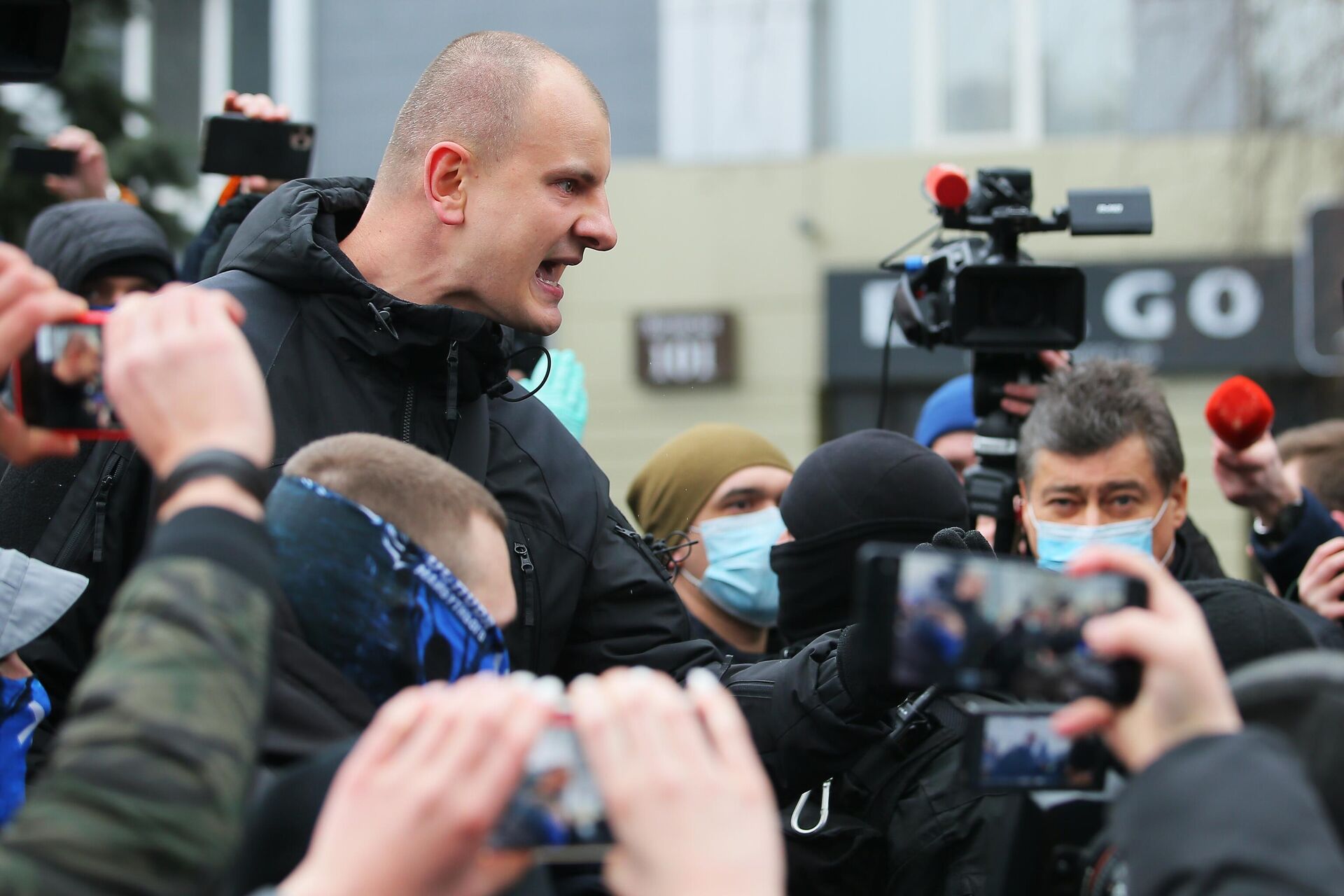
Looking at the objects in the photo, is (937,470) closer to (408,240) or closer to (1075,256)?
(408,240)

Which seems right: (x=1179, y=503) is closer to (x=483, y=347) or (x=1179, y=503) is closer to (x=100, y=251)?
(x=483, y=347)

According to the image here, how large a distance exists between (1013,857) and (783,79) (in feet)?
33.4

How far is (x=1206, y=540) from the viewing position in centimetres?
400

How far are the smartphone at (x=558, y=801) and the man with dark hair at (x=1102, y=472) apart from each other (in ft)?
7.56

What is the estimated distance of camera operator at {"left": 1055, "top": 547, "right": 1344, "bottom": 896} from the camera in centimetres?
124

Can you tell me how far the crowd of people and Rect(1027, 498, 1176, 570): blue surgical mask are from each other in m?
0.01

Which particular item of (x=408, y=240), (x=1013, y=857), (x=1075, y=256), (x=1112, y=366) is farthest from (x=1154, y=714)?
(x=1075, y=256)

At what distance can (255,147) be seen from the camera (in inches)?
157

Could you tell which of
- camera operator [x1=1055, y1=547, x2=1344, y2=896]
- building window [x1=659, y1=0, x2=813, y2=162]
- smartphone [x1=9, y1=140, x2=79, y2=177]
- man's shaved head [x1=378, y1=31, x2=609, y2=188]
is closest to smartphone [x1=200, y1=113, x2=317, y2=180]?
smartphone [x1=9, y1=140, x2=79, y2=177]

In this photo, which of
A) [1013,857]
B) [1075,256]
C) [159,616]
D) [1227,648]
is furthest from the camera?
[1075,256]

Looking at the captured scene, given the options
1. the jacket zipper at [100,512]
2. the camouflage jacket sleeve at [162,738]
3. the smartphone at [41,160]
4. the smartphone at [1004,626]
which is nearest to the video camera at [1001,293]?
the jacket zipper at [100,512]

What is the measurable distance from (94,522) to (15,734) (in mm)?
575

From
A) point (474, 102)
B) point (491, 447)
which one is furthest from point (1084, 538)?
point (474, 102)

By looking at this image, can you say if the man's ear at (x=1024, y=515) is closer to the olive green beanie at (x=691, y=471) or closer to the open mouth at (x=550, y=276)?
the olive green beanie at (x=691, y=471)
